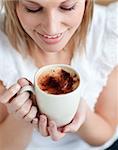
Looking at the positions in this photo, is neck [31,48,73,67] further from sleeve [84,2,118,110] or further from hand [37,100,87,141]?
hand [37,100,87,141]

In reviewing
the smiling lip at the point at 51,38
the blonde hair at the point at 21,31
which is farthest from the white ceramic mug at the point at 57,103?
the blonde hair at the point at 21,31

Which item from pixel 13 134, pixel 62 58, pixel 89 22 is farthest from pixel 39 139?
pixel 89 22

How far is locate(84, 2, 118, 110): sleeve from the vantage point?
4.05 feet

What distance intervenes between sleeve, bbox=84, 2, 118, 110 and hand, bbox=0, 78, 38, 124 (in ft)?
1.13

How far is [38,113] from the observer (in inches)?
36.8

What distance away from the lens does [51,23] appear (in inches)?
38.3

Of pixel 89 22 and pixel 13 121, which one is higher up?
pixel 89 22

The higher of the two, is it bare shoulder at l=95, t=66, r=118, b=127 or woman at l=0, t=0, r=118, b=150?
woman at l=0, t=0, r=118, b=150

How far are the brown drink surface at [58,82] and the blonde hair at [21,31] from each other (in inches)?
9.0

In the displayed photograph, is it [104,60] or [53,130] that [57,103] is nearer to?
[53,130]

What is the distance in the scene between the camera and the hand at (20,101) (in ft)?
2.88

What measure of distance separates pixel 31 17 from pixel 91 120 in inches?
13.7

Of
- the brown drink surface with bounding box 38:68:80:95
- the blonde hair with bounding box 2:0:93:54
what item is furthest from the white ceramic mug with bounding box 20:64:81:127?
the blonde hair with bounding box 2:0:93:54

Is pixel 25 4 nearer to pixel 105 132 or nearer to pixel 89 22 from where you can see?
pixel 89 22
